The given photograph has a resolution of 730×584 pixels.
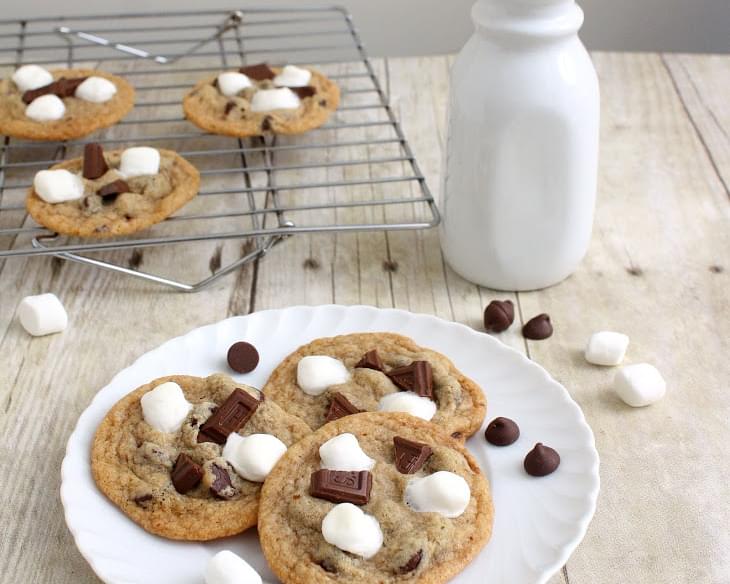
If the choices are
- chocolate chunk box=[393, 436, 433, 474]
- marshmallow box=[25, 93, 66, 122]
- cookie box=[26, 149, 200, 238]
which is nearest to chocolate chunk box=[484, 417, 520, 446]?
chocolate chunk box=[393, 436, 433, 474]

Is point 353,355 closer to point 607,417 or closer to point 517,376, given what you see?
point 517,376

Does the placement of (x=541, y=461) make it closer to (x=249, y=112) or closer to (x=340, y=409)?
(x=340, y=409)

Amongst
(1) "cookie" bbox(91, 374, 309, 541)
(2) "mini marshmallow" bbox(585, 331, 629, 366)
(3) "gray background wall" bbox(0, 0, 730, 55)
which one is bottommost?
(3) "gray background wall" bbox(0, 0, 730, 55)

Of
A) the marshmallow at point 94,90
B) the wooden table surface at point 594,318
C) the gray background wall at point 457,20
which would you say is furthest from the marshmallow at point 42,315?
the gray background wall at point 457,20

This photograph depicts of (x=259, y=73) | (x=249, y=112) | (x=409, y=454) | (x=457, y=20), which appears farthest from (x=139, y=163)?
(x=457, y=20)

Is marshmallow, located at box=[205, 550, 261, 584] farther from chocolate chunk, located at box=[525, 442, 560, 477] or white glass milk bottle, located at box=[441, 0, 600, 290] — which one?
white glass milk bottle, located at box=[441, 0, 600, 290]

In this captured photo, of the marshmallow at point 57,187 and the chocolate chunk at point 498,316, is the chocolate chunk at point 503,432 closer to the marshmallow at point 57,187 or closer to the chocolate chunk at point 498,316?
the chocolate chunk at point 498,316
